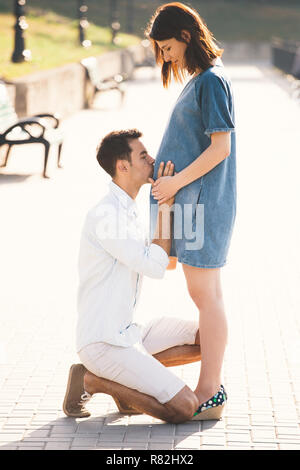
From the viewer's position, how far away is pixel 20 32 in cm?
1639

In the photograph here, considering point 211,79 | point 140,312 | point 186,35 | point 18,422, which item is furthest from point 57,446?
point 140,312

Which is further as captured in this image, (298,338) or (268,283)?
(268,283)

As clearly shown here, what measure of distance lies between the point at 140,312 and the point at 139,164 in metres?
1.89

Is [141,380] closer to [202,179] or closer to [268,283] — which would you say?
[202,179]

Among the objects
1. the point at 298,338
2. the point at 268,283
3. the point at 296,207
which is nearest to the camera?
the point at 298,338

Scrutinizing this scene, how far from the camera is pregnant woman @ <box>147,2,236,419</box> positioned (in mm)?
3449

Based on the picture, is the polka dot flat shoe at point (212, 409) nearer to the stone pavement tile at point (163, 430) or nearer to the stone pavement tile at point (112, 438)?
the stone pavement tile at point (163, 430)

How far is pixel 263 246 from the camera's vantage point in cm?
700

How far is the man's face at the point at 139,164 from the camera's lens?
3.62 m

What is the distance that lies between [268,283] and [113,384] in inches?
100

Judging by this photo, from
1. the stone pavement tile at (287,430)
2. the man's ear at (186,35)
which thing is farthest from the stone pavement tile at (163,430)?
the man's ear at (186,35)

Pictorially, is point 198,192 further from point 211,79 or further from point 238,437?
point 238,437

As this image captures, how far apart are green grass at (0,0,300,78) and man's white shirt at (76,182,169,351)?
1401cm
